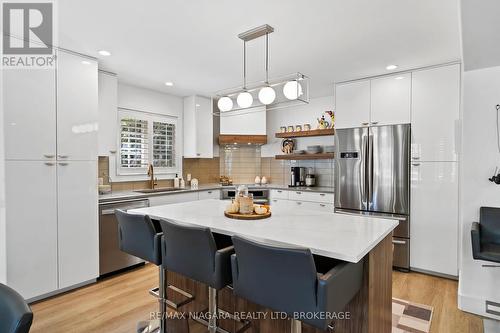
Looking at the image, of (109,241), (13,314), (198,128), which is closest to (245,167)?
(198,128)

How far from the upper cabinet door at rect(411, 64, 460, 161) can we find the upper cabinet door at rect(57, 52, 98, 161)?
374 cm

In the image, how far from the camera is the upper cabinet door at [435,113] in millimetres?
3121

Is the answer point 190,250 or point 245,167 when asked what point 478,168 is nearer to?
point 190,250

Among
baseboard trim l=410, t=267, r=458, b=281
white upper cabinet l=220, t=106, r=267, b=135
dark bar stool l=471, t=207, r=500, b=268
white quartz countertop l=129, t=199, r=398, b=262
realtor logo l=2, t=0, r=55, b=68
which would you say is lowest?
baseboard trim l=410, t=267, r=458, b=281

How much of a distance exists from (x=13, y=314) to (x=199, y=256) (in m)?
0.88

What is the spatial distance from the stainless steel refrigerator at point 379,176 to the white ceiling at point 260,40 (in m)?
0.84

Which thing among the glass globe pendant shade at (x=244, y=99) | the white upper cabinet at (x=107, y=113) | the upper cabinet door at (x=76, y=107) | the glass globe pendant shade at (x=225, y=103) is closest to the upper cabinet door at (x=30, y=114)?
the upper cabinet door at (x=76, y=107)

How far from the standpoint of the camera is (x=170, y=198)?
387cm

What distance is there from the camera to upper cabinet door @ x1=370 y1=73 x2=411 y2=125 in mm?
3396

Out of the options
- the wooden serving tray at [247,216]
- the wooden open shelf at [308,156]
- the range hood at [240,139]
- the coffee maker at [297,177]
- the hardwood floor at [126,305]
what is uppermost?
the range hood at [240,139]

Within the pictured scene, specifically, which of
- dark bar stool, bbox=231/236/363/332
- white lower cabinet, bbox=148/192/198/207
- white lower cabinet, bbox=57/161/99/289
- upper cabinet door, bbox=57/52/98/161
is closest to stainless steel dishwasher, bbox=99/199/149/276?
white lower cabinet, bbox=57/161/99/289

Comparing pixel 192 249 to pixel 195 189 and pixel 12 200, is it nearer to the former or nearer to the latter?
pixel 12 200

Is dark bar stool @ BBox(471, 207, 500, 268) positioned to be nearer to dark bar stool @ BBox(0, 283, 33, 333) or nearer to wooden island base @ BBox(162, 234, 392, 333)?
wooden island base @ BBox(162, 234, 392, 333)

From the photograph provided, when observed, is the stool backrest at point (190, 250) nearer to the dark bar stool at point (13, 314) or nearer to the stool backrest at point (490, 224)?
the dark bar stool at point (13, 314)
